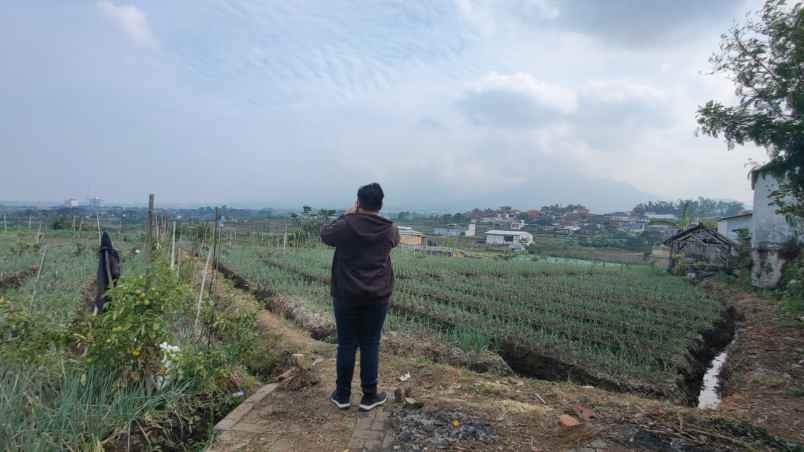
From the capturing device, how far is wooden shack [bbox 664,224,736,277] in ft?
46.7

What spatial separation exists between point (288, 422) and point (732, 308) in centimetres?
1031

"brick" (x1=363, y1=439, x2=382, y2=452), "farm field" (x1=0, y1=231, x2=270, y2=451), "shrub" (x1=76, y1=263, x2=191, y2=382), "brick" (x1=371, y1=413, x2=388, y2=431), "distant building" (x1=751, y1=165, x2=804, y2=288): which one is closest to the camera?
"farm field" (x1=0, y1=231, x2=270, y2=451)

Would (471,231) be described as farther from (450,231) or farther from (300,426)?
(300,426)

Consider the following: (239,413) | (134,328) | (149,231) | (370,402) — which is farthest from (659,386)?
(149,231)

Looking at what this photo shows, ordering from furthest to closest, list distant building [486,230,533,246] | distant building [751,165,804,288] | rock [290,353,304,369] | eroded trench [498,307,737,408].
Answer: distant building [486,230,533,246] < distant building [751,165,804,288] < eroded trench [498,307,737,408] < rock [290,353,304,369]

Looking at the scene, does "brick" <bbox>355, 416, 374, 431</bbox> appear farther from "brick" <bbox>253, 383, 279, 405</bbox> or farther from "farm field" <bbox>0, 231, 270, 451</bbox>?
"farm field" <bbox>0, 231, 270, 451</bbox>

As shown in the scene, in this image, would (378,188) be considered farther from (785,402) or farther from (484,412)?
(785,402)

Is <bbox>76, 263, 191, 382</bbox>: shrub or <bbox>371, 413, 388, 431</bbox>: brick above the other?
<bbox>76, 263, 191, 382</bbox>: shrub

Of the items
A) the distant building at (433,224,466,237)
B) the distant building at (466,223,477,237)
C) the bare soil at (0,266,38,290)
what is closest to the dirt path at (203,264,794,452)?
the bare soil at (0,266,38,290)

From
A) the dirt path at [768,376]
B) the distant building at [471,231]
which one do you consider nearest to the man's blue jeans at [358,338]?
the dirt path at [768,376]

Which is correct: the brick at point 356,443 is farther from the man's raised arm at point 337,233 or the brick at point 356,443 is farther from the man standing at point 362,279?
the man's raised arm at point 337,233

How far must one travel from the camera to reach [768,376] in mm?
4789

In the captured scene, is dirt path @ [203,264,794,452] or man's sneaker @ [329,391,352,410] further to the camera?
man's sneaker @ [329,391,352,410]

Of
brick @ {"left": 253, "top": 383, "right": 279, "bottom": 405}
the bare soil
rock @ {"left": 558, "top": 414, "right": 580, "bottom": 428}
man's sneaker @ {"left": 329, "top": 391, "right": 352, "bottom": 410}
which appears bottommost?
the bare soil
